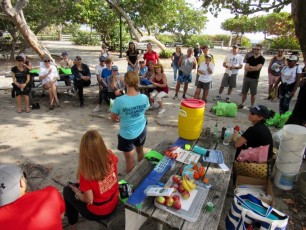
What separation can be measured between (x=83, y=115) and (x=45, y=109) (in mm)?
1250

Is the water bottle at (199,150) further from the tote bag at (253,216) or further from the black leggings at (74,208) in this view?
the black leggings at (74,208)

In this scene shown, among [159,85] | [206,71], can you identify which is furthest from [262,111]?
[206,71]

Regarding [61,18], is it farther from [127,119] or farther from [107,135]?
[127,119]

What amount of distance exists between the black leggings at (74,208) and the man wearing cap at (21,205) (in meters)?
0.63

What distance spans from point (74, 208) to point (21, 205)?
1.03 meters

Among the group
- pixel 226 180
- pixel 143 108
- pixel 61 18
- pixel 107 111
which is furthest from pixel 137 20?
pixel 226 180

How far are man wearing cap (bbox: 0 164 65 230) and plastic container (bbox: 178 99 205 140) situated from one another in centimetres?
214

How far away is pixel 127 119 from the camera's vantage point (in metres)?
3.31

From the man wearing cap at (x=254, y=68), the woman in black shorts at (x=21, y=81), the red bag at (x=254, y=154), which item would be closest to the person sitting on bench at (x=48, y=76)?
the woman in black shorts at (x=21, y=81)

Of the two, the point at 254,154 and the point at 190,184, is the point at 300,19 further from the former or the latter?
the point at 190,184

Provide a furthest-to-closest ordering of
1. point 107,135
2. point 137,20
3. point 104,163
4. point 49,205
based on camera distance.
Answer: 1. point 137,20
2. point 107,135
3. point 104,163
4. point 49,205

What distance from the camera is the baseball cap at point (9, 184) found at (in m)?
1.63

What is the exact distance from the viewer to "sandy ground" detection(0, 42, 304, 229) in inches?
162

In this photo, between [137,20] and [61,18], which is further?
[61,18]
